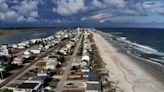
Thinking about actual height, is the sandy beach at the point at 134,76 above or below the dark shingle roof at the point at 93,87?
below

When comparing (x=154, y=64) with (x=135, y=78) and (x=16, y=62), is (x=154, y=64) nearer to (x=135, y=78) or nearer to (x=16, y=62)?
(x=135, y=78)

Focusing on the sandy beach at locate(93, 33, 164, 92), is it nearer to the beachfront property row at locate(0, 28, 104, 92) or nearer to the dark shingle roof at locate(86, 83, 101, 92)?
the beachfront property row at locate(0, 28, 104, 92)

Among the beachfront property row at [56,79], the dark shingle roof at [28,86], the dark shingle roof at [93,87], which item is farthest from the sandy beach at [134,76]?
the dark shingle roof at [28,86]

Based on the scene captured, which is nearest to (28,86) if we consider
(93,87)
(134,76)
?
(93,87)

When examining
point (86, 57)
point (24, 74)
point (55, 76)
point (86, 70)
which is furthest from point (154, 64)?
point (24, 74)

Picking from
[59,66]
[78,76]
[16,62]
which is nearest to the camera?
[78,76]

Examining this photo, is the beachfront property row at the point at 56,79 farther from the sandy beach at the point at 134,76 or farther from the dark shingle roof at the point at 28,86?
the sandy beach at the point at 134,76

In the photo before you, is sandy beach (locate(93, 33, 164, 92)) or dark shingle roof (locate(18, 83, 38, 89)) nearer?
dark shingle roof (locate(18, 83, 38, 89))

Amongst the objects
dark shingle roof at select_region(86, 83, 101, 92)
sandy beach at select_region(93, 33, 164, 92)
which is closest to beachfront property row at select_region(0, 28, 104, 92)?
dark shingle roof at select_region(86, 83, 101, 92)

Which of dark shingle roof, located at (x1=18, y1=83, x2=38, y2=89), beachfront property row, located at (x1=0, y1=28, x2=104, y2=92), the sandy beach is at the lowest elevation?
the sandy beach

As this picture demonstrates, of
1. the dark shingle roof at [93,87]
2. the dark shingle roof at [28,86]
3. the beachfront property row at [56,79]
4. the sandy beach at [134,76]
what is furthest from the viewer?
the sandy beach at [134,76]

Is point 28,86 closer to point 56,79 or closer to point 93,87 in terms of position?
point 93,87
